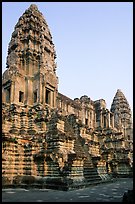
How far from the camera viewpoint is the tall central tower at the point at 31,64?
25266 mm

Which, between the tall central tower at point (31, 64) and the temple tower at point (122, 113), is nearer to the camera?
the tall central tower at point (31, 64)

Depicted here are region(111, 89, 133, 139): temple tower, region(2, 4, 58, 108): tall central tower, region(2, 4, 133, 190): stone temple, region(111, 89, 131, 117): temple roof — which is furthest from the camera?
region(111, 89, 131, 117): temple roof

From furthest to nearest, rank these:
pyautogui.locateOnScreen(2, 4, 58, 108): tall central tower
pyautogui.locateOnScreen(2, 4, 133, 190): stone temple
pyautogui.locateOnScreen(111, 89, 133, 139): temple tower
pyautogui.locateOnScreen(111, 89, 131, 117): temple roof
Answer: pyautogui.locateOnScreen(111, 89, 131, 117): temple roof → pyautogui.locateOnScreen(111, 89, 133, 139): temple tower → pyautogui.locateOnScreen(2, 4, 58, 108): tall central tower → pyautogui.locateOnScreen(2, 4, 133, 190): stone temple

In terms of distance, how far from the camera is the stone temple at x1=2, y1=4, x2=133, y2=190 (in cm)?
1836

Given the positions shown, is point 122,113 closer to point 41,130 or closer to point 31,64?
point 31,64

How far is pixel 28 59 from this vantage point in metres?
26.9

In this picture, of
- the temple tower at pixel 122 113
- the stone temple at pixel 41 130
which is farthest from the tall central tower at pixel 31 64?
the temple tower at pixel 122 113

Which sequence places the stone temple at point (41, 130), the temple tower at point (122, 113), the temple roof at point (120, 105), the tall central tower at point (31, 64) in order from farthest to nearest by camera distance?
the temple roof at point (120, 105) → the temple tower at point (122, 113) → the tall central tower at point (31, 64) → the stone temple at point (41, 130)

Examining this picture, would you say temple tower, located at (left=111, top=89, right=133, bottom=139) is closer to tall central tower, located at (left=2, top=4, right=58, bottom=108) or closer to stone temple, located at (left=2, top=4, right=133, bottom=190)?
stone temple, located at (left=2, top=4, right=133, bottom=190)

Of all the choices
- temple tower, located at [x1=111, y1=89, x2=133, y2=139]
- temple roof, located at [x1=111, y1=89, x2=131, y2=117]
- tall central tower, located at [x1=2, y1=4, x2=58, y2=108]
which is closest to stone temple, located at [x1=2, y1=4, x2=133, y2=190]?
tall central tower, located at [x1=2, y1=4, x2=58, y2=108]

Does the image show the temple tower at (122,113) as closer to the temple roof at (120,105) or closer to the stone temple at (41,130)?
the temple roof at (120,105)

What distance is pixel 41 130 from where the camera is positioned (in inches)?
875

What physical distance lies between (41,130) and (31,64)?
29.4ft

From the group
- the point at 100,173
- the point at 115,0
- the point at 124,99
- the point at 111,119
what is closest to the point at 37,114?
the point at 100,173
